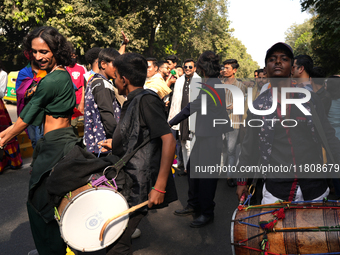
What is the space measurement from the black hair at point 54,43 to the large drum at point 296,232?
2.06m

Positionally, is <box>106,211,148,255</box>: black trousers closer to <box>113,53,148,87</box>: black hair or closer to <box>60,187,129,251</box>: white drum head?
<box>60,187,129,251</box>: white drum head

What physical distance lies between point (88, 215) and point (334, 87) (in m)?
4.55

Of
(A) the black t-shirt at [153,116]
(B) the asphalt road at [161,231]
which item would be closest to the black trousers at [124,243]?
(A) the black t-shirt at [153,116]

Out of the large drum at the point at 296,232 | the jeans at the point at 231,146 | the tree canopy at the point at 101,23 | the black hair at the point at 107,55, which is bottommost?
the jeans at the point at 231,146

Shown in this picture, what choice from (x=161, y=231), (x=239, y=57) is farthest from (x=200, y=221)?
(x=239, y=57)

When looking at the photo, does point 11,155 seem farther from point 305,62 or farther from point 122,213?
point 305,62

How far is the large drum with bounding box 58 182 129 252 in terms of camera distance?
206 cm

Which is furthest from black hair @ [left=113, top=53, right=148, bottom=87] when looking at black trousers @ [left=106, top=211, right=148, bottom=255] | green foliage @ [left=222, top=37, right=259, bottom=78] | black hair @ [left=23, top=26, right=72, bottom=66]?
green foliage @ [left=222, top=37, right=259, bottom=78]

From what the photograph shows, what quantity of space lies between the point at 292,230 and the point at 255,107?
1.02 meters

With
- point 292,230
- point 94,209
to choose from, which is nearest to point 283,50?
point 292,230

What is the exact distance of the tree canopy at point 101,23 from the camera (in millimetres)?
17797

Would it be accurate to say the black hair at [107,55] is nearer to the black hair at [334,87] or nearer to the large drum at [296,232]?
the large drum at [296,232]

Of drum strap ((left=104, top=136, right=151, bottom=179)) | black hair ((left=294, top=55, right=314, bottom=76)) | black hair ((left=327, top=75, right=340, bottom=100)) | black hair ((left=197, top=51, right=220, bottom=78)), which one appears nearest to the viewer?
drum strap ((left=104, top=136, right=151, bottom=179))

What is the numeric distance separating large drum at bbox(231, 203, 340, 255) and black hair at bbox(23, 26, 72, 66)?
2059 mm
